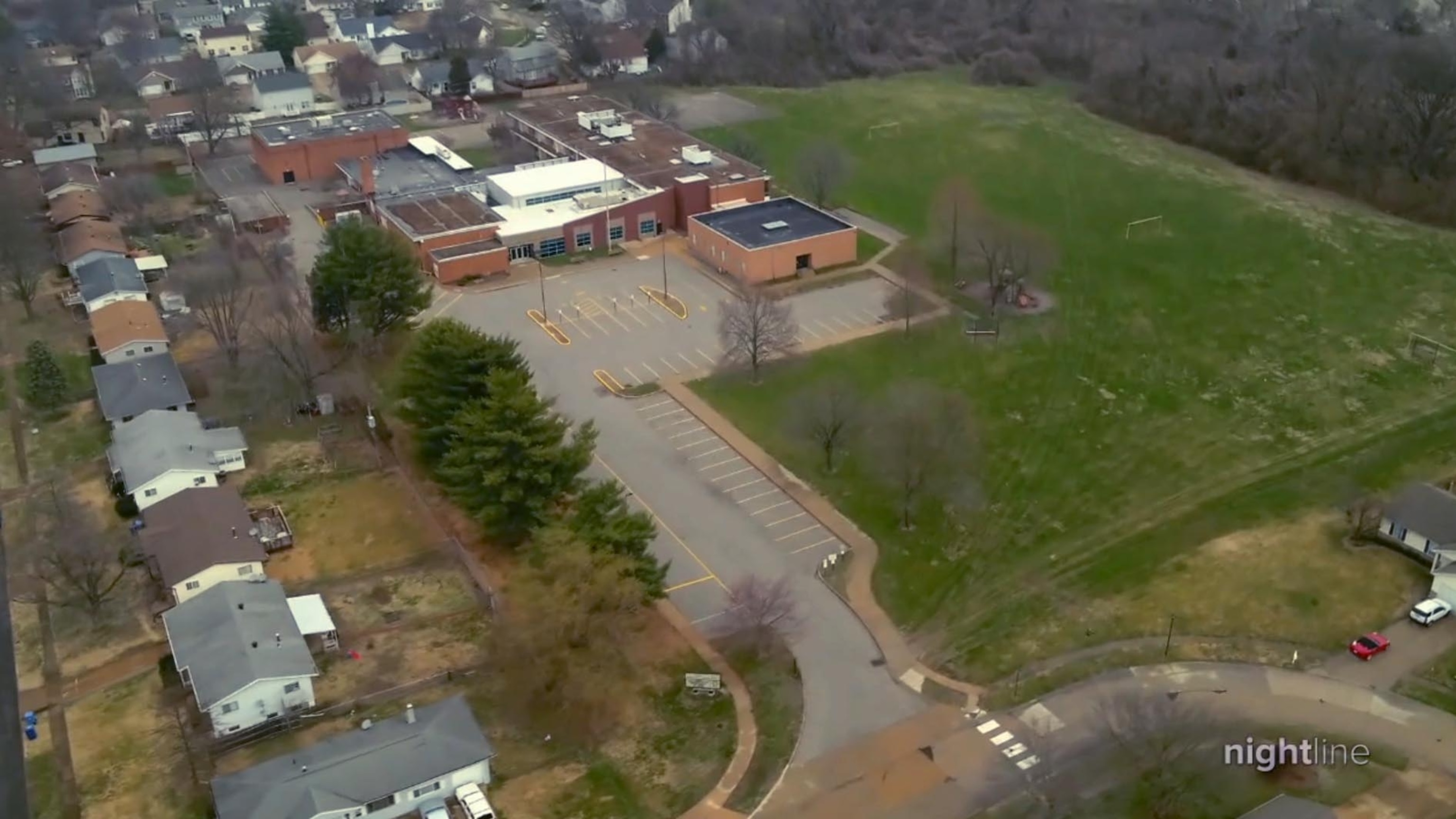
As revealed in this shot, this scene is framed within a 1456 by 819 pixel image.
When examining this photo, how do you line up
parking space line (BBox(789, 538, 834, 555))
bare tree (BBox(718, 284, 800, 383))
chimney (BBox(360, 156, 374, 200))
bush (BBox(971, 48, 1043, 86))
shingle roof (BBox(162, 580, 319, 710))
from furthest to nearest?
bush (BBox(971, 48, 1043, 86)), chimney (BBox(360, 156, 374, 200)), bare tree (BBox(718, 284, 800, 383)), parking space line (BBox(789, 538, 834, 555)), shingle roof (BBox(162, 580, 319, 710))

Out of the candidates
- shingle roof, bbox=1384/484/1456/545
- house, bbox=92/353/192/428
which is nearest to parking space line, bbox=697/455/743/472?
house, bbox=92/353/192/428

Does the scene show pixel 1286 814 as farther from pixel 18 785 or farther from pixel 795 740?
pixel 18 785

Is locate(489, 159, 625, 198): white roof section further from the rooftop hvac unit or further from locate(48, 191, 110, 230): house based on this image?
locate(48, 191, 110, 230): house

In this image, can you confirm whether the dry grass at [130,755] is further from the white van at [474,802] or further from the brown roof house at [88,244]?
the brown roof house at [88,244]

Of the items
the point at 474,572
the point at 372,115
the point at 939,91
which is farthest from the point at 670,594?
the point at 939,91

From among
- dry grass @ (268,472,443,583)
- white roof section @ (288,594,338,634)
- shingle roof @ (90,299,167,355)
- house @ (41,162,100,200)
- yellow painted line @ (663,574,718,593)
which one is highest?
house @ (41,162,100,200)

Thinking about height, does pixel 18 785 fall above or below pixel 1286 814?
below
